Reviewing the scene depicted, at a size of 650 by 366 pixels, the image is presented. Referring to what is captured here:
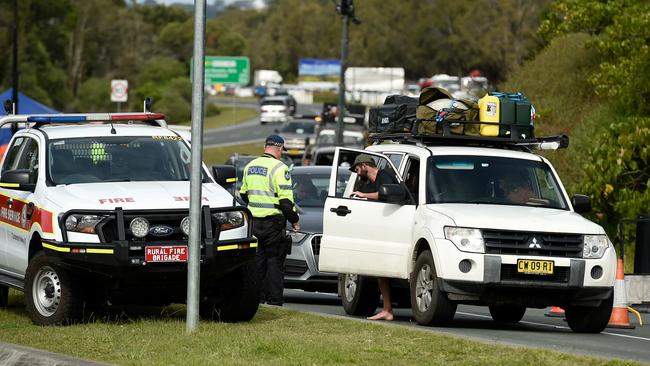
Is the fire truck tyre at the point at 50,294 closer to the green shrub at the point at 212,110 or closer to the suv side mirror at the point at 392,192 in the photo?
the suv side mirror at the point at 392,192

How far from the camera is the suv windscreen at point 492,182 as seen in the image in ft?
47.5

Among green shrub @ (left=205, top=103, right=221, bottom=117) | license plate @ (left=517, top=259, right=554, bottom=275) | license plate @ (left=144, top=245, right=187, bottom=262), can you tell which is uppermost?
license plate @ (left=144, top=245, right=187, bottom=262)

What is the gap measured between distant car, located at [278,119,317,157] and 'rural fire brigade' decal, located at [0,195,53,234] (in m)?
45.1

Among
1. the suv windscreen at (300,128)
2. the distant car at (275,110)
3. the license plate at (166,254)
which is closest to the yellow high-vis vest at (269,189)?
the license plate at (166,254)

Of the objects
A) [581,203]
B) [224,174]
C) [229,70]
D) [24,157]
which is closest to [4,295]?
[24,157]

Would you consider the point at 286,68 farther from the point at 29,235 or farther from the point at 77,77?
the point at 29,235

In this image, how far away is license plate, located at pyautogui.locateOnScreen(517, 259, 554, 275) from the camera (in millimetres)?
13383

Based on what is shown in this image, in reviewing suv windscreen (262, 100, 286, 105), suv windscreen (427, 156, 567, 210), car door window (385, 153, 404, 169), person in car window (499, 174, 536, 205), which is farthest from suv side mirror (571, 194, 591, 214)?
suv windscreen (262, 100, 286, 105)

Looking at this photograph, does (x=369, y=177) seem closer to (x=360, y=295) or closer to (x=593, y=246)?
(x=360, y=295)

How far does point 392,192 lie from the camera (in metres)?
14.4

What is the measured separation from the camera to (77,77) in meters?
108

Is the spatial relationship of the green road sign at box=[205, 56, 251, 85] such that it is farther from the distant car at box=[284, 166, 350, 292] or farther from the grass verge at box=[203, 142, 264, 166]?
the distant car at box=[284, 166, 350, 292]

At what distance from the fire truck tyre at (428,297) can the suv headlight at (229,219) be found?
1.72 metres

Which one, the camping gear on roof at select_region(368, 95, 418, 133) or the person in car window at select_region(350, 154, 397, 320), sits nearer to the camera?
the person in car window at select_region(350, 154, 397, 320)
